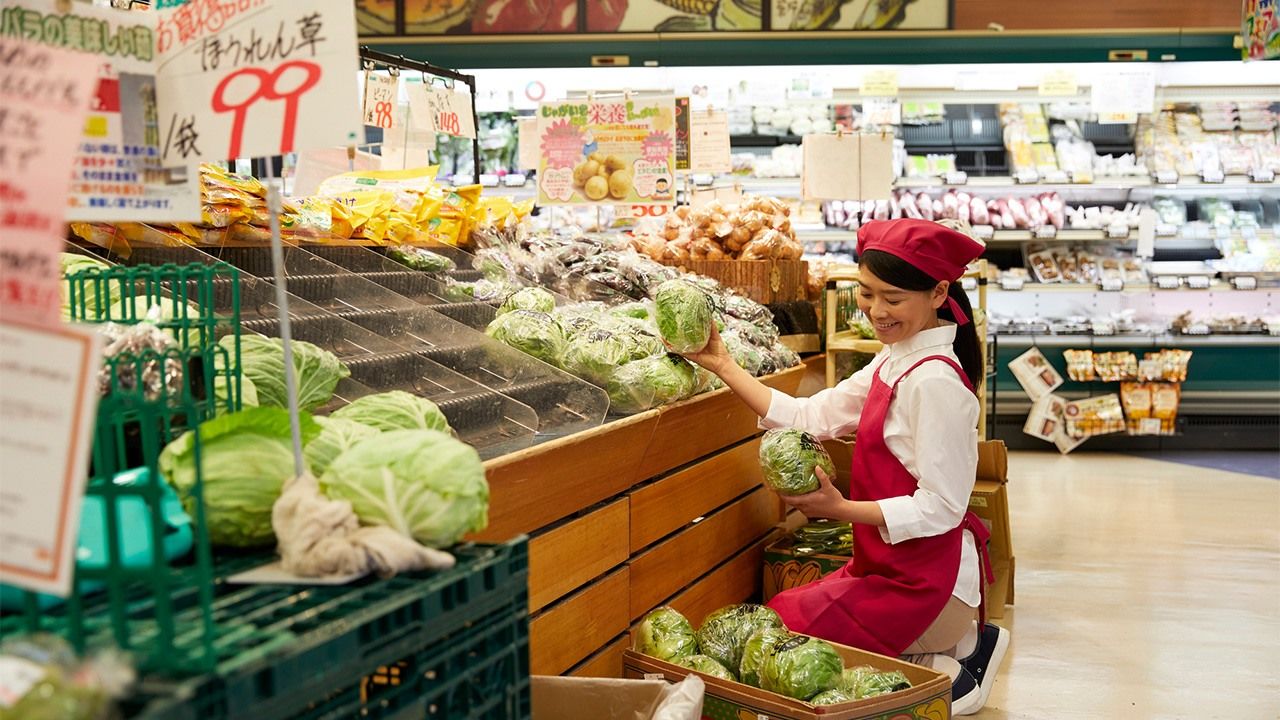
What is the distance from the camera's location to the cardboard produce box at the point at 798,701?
2336 millimetres

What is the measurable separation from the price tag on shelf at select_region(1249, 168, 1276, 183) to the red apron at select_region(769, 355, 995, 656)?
6141 mm

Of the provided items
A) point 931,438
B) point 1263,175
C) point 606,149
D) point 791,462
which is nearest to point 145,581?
point 791,462

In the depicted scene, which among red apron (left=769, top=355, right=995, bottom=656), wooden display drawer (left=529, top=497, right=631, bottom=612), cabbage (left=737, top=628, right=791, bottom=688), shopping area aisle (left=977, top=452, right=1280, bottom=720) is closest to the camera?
wooden display drawer (left=529, top=497, right=631, bottom=612)

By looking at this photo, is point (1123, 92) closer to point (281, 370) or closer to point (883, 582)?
point (883, 582)

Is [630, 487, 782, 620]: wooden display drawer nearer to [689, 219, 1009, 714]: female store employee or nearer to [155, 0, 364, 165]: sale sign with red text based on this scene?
[689, 219, 1009, 714]: female store employee

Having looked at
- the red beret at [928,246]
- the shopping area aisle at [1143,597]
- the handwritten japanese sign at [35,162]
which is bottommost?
the shopping area aisle at [1143,597]

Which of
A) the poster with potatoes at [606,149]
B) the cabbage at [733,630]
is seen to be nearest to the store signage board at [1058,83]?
the poster with potatoes at [606,149]

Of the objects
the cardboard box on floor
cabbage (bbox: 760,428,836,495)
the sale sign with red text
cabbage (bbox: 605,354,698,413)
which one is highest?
the sale sign with red text

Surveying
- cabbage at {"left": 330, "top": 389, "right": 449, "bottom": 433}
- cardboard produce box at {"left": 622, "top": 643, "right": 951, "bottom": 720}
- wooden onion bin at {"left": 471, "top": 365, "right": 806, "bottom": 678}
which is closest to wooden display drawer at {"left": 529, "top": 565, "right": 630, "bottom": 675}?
wooden onion bin at {"left": 471, "top": 365, "right": 806, "bottom": 678}

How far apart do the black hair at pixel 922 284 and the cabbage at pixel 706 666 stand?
3.38 ft

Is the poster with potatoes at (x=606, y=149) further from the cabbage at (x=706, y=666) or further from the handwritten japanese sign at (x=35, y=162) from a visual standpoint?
the handwritten japanese sign at (x=35, y=162)

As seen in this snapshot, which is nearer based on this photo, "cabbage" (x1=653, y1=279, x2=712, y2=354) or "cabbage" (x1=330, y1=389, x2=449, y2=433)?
"cabbage" (x1=330, y1=389, x2=449, y2=433)

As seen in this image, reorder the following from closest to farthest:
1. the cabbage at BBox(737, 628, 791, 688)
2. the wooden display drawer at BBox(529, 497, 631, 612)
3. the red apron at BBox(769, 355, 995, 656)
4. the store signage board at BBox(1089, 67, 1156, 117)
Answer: the wooden display drawer at BBox(529, 497, 631, 612) → the cabbage at BBox(737, 628, 791, 688) → the red apron at BBox(769, 355, 995, 656) → the store signage board at BBox(1089, 67, 1156, 117)

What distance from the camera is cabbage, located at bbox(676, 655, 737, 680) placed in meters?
2.60
